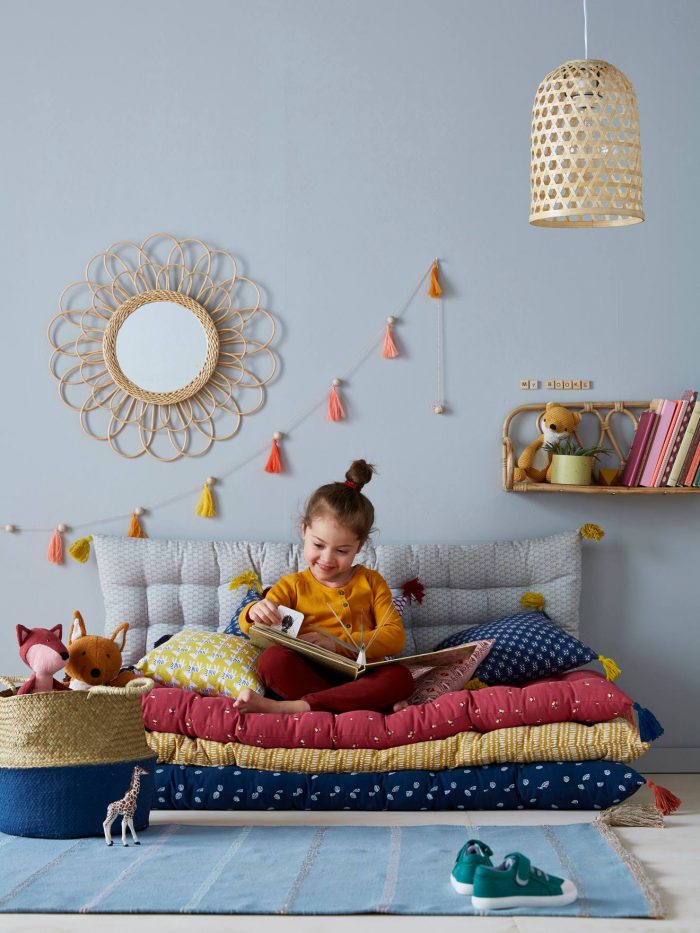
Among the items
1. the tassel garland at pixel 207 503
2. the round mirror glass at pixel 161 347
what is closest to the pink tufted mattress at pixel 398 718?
the tassel garland at pixel 207 503

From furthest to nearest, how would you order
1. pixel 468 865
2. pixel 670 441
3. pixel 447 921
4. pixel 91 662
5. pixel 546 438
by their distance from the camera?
pixel 546 438
pixel 670 441
pixel 91 662
pixel 468 865
pixel 447 921

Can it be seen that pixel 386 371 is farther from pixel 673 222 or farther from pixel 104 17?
pixel 104 17

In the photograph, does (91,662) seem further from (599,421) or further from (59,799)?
(599,421)

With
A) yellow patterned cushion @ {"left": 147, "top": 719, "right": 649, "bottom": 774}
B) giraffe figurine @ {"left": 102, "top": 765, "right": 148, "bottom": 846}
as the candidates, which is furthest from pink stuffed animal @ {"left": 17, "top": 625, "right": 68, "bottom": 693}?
yellow patterned cushion @ {"left": 147, "top": 719, "right": 649, "bottom": 774}

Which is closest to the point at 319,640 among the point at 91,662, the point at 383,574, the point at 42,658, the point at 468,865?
the point at 383,574

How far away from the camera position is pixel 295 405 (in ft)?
11.4

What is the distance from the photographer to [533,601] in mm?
3254

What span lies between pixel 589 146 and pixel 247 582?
1738mm

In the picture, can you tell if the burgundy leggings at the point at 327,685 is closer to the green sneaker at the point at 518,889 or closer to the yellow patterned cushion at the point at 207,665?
the yellow patterned cushion at the point at 207,665

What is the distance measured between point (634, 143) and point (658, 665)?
188 centimetres

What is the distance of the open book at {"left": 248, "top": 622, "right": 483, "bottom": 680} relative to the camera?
8.91 feet

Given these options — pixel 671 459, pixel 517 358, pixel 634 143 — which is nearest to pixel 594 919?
pixel 634 143

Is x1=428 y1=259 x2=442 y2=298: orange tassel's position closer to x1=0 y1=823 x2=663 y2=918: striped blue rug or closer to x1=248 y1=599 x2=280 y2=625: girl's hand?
x1=248 y1=599 x2=280 y2=625: girl's hand

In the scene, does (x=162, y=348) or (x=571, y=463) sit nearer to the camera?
(x=571, y=463)
